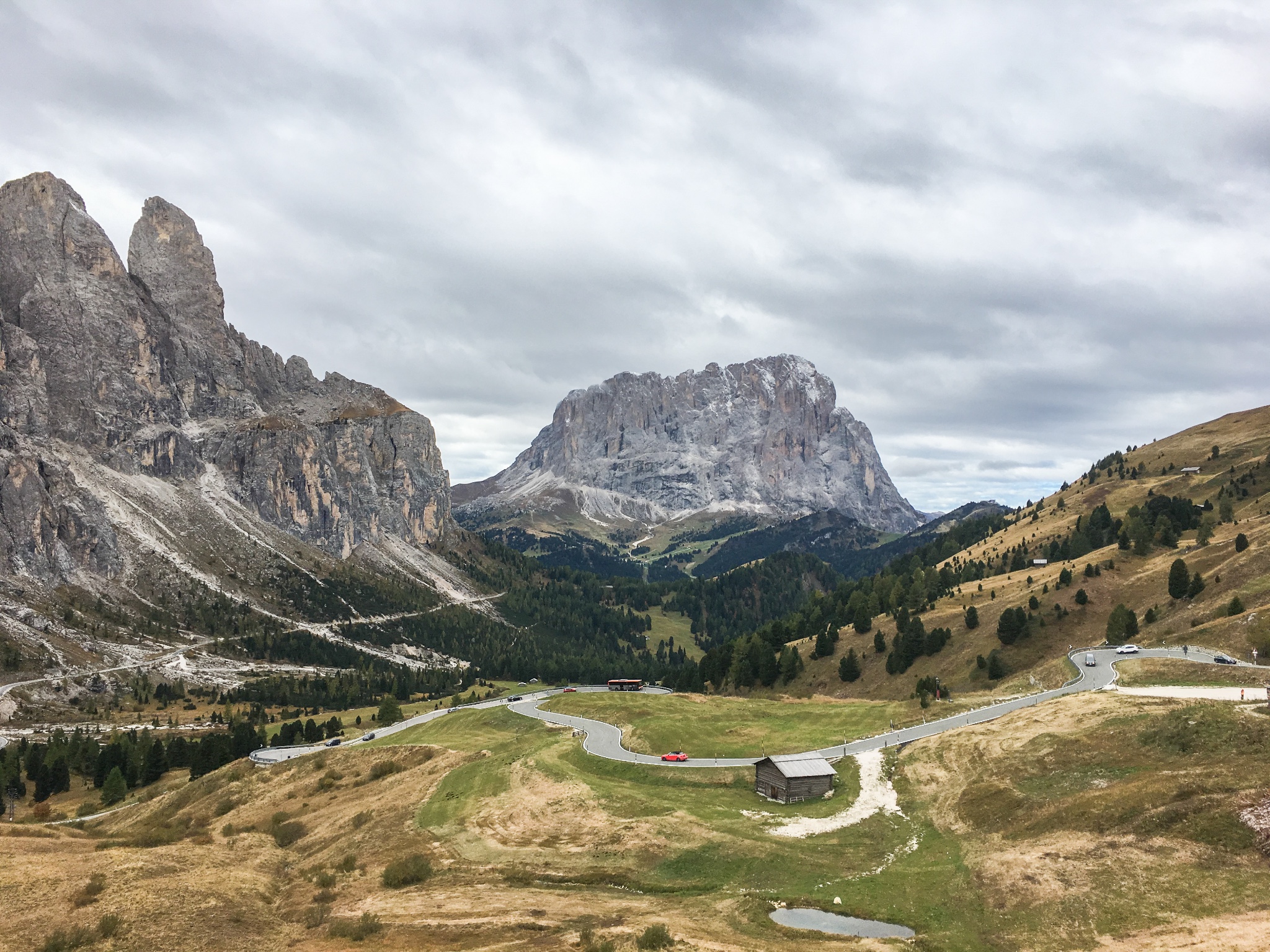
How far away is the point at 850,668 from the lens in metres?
125

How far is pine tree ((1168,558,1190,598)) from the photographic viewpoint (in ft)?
339

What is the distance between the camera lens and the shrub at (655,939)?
32688 millimetres

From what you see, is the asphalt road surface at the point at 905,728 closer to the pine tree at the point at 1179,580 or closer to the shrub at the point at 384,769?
the shrub at the point at 384,769

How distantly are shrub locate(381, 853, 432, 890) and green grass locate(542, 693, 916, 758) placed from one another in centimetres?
2977

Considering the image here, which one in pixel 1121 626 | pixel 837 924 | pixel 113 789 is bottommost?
pixel 113 789

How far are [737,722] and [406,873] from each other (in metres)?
44.9

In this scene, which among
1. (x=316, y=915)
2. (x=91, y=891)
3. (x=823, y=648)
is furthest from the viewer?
(x=823, y=648)

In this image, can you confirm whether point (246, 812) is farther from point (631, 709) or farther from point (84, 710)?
point (84, 710)

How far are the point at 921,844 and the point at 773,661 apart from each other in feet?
295

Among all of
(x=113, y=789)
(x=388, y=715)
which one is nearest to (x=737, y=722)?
(x=388, y=715)

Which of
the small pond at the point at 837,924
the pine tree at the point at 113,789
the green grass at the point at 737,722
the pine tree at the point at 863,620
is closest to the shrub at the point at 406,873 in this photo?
the small pond at the point at 837,924

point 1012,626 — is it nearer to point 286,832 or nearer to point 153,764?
point 286,832

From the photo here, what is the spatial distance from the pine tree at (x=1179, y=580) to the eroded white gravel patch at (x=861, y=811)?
69336 mm

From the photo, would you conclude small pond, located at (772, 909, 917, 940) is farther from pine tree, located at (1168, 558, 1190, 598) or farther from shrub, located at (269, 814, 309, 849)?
pine tree, located at (1168, 558, 1190, 598)
